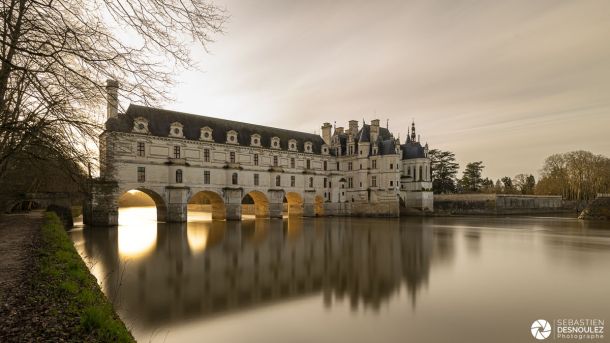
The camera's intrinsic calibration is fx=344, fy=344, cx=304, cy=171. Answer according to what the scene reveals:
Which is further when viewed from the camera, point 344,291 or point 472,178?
point 472,178

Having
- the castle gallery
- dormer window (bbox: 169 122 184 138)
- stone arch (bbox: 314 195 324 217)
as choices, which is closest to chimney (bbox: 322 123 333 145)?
the castle gallery

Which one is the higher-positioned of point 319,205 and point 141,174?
point 141,174

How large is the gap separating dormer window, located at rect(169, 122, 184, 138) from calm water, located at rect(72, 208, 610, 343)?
1409 centimetres

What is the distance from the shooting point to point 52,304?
4773 millimetres

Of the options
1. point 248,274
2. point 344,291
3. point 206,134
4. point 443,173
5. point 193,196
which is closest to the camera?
point 344,291

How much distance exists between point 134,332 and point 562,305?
8415 millimetres

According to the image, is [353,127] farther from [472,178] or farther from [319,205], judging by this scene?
[472,178]

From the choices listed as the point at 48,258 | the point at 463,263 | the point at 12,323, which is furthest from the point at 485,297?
the point at 48,258

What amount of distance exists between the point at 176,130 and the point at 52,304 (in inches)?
972

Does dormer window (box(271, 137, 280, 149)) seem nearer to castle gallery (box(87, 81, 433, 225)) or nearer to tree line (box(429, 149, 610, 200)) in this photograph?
castle gallery (box(87, 81, 433, 225))

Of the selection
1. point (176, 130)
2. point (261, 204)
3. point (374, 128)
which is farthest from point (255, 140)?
point (374, 128)

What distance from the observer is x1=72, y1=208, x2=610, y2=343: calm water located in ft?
19.3

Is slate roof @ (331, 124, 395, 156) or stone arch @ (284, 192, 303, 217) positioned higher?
slate roof @ (331, 124, 395, 156)

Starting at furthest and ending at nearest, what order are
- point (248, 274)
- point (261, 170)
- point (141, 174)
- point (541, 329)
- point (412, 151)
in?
point (412, 151), point (261, 170), point (141, 174), point (248, 274), point (541, 329)
